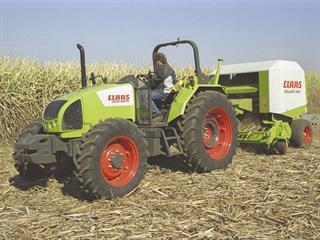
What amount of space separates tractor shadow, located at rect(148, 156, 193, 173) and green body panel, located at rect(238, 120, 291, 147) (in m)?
1.79

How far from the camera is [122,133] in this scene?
5.23m

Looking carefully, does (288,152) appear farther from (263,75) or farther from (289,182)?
(289,182)

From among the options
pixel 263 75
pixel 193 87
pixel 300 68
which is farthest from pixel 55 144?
pixel 300 68

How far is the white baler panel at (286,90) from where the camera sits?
8609 mm

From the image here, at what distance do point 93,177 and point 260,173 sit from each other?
272 centimetres

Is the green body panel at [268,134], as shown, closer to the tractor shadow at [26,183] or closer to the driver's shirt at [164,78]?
the driver's shirt at [164,78]

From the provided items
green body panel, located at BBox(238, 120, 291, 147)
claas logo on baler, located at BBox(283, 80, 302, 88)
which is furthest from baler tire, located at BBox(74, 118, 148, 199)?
claas logo on baler, located at BBox(283, 80, 302, 88)

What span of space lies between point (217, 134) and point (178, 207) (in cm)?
251

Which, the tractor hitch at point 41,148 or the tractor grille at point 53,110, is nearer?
the tractor hitch at point 41,148

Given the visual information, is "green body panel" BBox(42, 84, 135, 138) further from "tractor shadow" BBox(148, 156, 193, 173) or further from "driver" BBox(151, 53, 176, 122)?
"tractor shadow" BBox(148, 156, 193, 173)

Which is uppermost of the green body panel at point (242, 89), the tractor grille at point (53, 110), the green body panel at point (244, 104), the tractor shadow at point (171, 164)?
the green body panel at point (242, 89)

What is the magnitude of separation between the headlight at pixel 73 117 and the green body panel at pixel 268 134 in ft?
13.2

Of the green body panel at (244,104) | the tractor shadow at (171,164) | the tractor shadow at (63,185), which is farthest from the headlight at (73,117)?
the green body panel at (244,104)

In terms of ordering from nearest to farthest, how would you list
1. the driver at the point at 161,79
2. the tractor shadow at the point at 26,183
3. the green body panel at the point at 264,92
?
the tractor shadow at the point at 26,183 → the driver at the point at 161,79 → the green body panel at the point at 264,92
